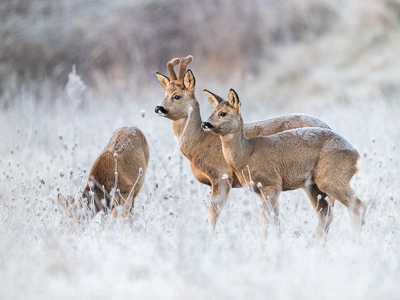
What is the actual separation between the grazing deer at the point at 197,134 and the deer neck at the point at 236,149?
0.29 m

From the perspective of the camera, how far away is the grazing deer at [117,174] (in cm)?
565

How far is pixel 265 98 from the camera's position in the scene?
58.5ft

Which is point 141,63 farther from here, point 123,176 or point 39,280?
point 39,280


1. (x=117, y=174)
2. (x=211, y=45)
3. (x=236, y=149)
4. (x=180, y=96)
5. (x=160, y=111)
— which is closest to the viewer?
(x=236, y=149)

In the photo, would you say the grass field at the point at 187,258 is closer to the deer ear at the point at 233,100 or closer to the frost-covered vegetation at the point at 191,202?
→ the frost-covered vegetation at the point at 191,202

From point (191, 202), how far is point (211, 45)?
53.1 ft

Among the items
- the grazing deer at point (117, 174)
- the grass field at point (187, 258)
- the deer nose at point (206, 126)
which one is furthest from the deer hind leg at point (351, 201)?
the grazing deer at point (117, 174)

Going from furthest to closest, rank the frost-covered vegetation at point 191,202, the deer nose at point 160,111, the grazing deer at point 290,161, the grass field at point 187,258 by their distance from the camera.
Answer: the deer nose at point 160,111
the grazing deer at point 290,161
the frost-covered vegetation at point 191,202
the grass field at point 187,258

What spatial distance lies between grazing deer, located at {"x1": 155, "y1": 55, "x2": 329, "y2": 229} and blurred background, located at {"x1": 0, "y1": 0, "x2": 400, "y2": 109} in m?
10.1

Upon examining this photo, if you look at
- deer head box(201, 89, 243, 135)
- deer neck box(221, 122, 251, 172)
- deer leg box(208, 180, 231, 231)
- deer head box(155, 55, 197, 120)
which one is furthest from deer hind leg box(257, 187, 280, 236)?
deer head box(155, 55, 197, 120)

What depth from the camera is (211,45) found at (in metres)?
20.6

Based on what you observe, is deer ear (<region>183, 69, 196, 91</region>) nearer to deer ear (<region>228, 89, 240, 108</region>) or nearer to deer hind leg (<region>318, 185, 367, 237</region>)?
deer ear (<region>228, 89, 240, 108</region>)

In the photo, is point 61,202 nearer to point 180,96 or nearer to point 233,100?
point 180,96

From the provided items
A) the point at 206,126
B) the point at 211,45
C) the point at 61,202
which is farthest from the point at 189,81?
the point at 211,45
